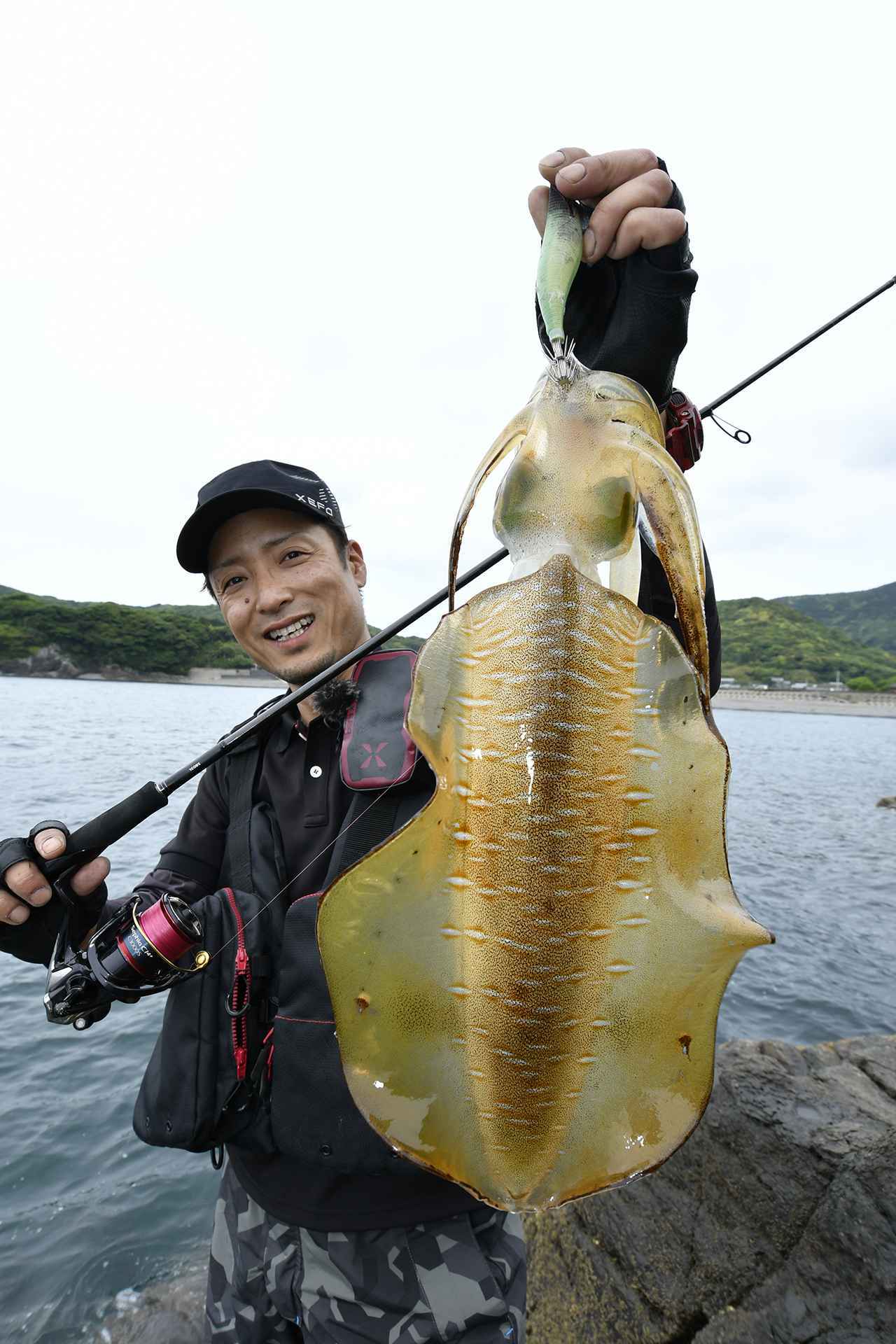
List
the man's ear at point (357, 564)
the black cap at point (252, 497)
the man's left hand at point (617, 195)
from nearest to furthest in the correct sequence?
the man's left hand at point (617, 195), the black cap at point (252, 497), the man's ear at point (357, 564)

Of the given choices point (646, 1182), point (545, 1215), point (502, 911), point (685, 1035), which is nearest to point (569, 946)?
point (502, 911)

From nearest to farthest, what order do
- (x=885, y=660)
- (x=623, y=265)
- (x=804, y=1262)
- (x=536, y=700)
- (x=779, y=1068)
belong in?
(x=536, y=700) < (x=623, y=265) < (x=804, y=1262) < (x=779, y=1068) < (x=885, y=660)

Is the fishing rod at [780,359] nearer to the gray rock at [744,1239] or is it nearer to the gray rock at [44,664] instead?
the gray rock at [744,1239]

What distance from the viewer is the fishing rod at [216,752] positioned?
264 centimetres

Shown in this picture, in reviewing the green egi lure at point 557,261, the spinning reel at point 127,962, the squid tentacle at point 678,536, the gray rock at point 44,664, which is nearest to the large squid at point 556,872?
the squid tentacle at point 678,536

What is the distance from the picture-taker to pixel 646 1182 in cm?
441

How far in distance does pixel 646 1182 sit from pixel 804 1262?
97 cm

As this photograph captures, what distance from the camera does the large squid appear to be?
1316 millimetres

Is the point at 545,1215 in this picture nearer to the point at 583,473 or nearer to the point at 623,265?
the point at 583,473

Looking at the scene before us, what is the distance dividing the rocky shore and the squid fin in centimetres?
429

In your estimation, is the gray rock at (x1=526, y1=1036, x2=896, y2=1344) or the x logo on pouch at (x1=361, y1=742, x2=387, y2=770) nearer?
the x logo on pouch at (x1=361, y1=742, x2=387, y2=770)

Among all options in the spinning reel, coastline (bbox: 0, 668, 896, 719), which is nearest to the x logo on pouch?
the spinning reel

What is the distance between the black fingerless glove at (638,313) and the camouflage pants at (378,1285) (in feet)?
9.76

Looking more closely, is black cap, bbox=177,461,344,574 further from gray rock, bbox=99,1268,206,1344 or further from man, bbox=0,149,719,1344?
gray rock, bbox=99,1268,206,1344
